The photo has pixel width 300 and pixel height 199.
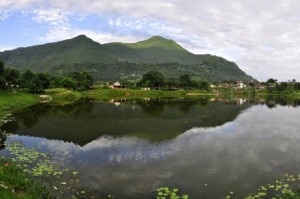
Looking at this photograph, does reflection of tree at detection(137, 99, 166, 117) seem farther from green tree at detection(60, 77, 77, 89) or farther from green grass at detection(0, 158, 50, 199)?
green grass at detection(0, 158, 50, 199)

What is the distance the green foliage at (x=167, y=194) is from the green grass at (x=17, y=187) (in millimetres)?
9798

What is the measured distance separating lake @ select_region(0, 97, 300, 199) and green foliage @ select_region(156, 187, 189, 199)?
2.74 ft

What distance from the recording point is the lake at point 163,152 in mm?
33562

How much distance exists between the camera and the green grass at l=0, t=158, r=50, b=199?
24923 millimetres

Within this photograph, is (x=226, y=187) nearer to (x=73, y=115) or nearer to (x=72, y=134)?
(x=72, y=134)

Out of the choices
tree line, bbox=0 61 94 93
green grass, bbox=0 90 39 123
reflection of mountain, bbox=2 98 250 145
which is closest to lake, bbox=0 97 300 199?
reflection of mountain, bbox=2 98 250 145

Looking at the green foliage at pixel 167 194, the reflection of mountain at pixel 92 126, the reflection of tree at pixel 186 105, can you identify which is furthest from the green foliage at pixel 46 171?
the reflection of tree at pixel 186 105

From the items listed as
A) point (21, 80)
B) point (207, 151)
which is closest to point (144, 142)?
point (207, 151)

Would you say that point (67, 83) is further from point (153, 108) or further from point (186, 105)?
point (153, 108)

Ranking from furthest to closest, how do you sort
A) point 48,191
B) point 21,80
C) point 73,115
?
point 21,80 < point 73,115 < point 48,191

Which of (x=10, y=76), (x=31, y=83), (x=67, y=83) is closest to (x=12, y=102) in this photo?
(x=10, y=76)

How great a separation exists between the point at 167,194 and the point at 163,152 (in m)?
17.9

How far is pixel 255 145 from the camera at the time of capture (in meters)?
55.4

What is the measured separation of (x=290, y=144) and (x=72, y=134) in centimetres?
3984
